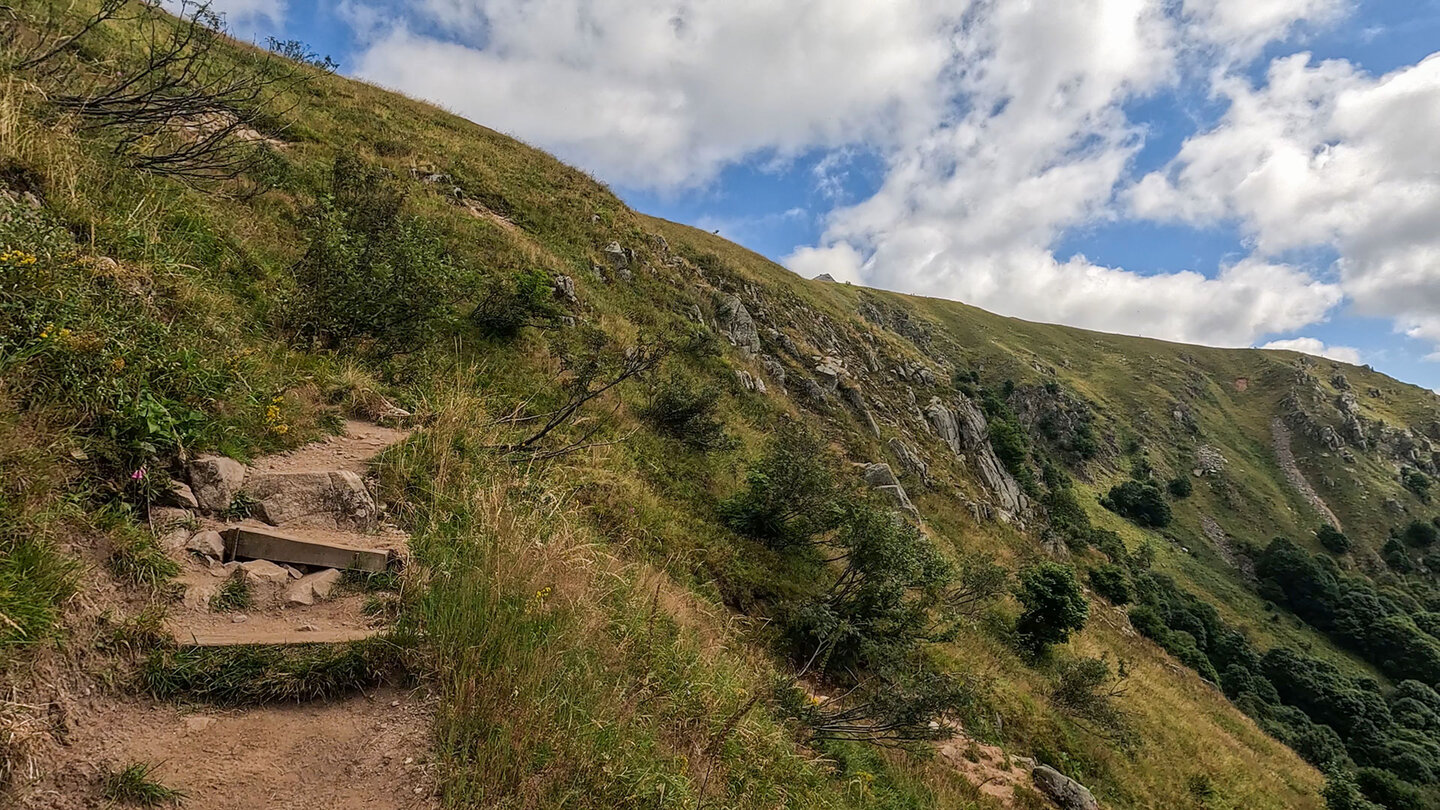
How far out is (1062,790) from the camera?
372 inches

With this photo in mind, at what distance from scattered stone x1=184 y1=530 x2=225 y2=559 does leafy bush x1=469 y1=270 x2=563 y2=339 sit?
717 centimetres

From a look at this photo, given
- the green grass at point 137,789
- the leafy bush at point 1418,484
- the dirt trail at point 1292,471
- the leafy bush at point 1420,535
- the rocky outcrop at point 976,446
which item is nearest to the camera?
the green grass at point 137,789

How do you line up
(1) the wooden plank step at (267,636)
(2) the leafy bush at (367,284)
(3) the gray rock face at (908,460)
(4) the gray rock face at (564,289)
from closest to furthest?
(1) the wooden plank step at (267,636) < (2) the leafy bush at (367,284) < (4) the gray rock face at (564,289) < (3) the gray rock face at (908,460)

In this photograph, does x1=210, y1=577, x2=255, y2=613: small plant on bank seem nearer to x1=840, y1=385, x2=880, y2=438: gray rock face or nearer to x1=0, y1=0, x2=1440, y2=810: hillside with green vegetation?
x1=0, y1=0, x2=1440, y2=810: hillside with green vegetation

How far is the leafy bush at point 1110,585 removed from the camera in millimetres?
32562

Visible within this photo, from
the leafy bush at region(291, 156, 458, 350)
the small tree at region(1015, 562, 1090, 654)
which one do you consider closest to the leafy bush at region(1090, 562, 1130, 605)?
the small tree at region(1015, 562, 1090, 654)

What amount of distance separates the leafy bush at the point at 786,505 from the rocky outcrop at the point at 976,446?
25.1 metres

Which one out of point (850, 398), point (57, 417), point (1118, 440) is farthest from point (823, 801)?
point (1118, 440)

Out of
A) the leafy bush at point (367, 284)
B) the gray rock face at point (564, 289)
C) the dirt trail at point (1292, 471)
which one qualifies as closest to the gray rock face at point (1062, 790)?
the leafy bush at point (367, 284)

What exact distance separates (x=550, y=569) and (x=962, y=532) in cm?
2256

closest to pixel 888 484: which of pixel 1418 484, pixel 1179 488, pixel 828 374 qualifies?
pixel 828 374

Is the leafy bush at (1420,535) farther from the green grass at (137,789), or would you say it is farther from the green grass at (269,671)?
the green grass at (137,789)

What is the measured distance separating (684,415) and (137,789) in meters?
9.92

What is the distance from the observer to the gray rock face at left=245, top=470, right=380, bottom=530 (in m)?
4.00
